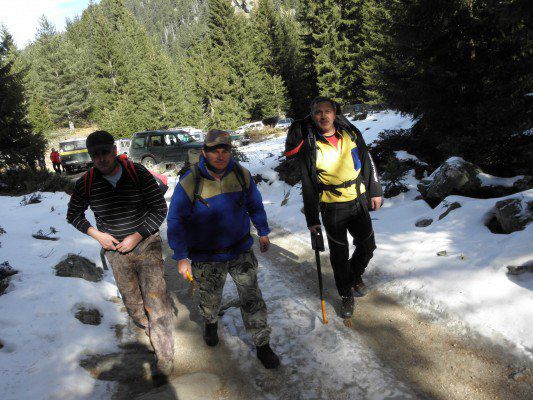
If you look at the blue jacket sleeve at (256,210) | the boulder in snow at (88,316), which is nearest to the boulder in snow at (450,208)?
the blue jacket sleeve at (256,210)

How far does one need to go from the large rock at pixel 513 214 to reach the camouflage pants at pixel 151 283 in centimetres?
452

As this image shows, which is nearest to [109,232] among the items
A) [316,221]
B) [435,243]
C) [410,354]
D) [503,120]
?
[316,221]

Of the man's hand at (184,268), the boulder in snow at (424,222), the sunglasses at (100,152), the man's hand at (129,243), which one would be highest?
the sunglasses at (100,152)

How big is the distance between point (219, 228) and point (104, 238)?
1026 millimetres

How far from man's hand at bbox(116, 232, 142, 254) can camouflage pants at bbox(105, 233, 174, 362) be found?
0.12 metres

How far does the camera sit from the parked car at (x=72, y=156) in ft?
72.7

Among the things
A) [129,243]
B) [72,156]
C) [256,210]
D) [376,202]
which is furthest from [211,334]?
[72,156]

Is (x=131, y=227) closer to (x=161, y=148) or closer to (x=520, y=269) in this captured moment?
(x=520, y=269)

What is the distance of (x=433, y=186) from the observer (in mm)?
6969

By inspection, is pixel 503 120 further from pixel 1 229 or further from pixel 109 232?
pixel 1 229

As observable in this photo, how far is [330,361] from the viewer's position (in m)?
3.25

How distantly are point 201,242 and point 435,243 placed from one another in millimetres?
3671

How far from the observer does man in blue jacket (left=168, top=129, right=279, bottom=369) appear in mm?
3057

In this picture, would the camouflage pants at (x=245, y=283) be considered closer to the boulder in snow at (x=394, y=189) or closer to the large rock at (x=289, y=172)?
the boulder in snow at (x=394, y=189)
